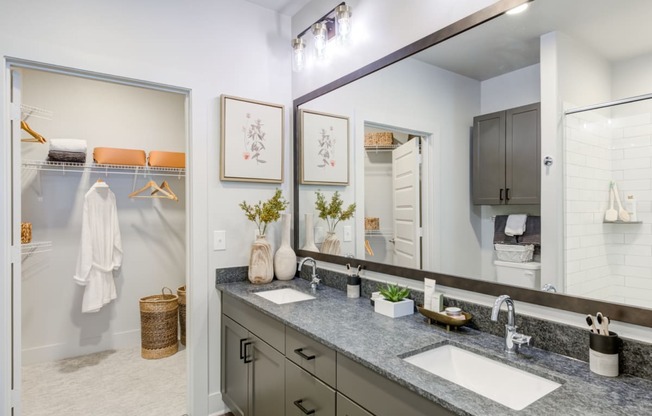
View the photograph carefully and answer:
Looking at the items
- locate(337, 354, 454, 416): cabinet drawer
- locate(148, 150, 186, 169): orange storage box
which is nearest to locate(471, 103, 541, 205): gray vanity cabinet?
locate(337, 354, 454, 416): cabinet drawer

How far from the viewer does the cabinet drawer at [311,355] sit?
1320 mm

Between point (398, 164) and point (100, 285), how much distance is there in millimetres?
2678

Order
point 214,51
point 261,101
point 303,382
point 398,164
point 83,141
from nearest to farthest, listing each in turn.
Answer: point 303,382 → point 398,164 → point 214,51 → point 261,101 → point 83,141

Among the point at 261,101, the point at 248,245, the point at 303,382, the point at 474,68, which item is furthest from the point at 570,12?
the point at 248,245

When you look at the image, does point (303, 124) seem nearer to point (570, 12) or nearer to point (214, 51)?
point (214, 51)

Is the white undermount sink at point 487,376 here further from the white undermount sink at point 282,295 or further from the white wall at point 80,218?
the white wall at point 80,218

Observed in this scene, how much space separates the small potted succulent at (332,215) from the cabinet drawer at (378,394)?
3.64 ft

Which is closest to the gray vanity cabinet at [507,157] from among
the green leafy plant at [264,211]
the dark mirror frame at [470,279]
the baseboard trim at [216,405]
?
the dark mirror frame at [470,279]

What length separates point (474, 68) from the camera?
151cm

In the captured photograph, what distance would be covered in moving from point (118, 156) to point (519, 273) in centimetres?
316

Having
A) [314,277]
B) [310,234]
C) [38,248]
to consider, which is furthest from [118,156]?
[314,277]

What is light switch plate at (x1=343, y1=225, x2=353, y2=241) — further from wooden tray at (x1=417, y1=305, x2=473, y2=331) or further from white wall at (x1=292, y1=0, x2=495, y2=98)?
white wall at (x1=292, y1=0, x2=495, y2=98)

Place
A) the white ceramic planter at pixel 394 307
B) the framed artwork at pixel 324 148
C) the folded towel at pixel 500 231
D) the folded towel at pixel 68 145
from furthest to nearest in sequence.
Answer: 1. the folded towel at pixel 68 145
2. the framed artwork at pixel 324 148
3. the white ceramic planter at pixel 394 307
4. the folded towel at pixel 500 231

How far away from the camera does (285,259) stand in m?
2.46
